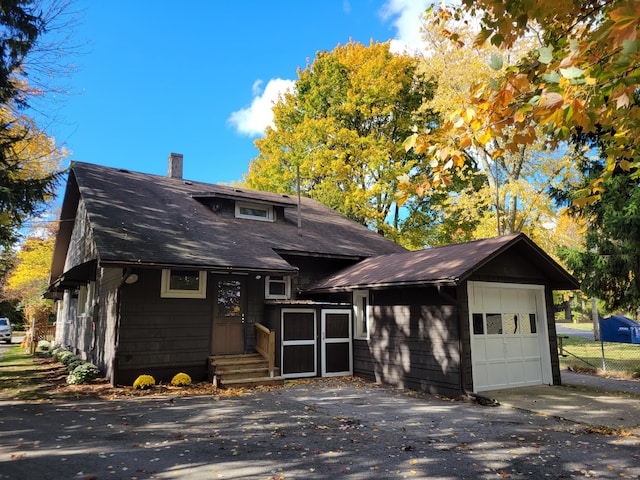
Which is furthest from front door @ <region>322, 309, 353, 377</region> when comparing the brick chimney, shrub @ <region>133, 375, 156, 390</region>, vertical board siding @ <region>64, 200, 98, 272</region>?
the brick chimney

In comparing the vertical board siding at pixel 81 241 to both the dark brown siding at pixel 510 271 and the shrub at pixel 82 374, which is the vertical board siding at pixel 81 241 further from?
the dark brown siding at pixel 510 271

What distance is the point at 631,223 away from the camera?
1195 centimetres

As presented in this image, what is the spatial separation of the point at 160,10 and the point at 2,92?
523cm

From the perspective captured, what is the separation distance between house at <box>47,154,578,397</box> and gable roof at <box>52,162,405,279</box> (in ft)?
0.22

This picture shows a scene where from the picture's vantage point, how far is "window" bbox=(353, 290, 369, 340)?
12.8 m

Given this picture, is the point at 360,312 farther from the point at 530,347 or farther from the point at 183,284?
the point at 183,284

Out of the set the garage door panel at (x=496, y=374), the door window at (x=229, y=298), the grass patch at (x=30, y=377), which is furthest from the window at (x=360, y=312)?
Answer: the grass patch at (x=30, y=377)

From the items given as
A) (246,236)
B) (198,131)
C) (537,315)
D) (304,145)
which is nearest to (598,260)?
(537,315)

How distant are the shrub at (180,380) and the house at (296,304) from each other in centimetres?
37

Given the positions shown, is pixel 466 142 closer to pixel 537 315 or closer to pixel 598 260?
pixel 537 315

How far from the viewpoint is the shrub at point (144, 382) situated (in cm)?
1013

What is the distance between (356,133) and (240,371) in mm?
16348

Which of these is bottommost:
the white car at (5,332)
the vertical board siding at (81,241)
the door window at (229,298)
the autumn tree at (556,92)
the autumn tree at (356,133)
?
the white car at (5,332)

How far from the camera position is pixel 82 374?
1096cm
